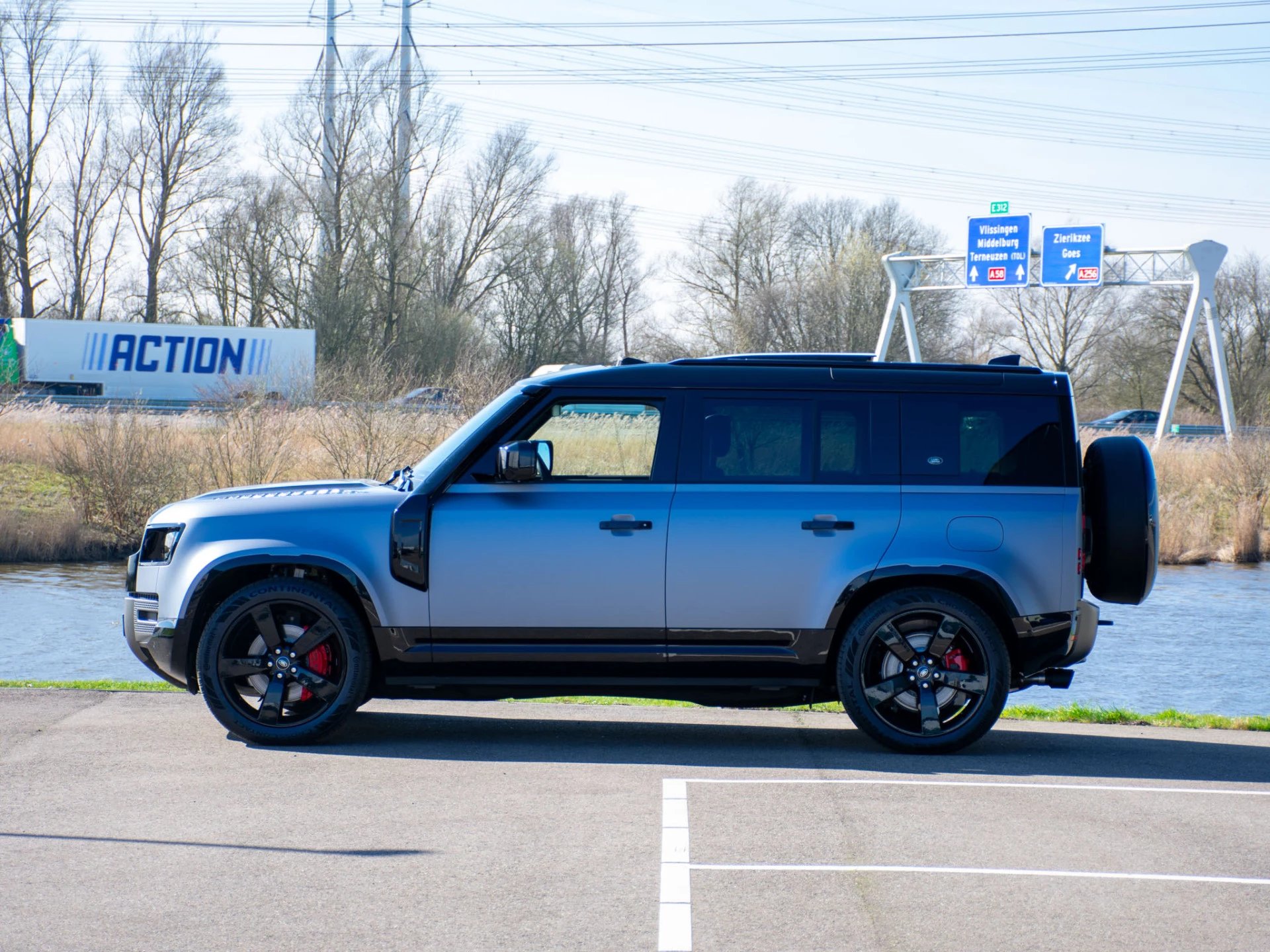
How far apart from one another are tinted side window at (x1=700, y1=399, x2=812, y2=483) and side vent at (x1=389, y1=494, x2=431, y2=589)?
154cm

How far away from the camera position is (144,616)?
7723 millimetres

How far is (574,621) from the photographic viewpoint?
7.45 m

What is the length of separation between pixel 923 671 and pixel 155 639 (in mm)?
4163

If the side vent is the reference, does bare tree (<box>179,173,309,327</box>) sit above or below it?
above

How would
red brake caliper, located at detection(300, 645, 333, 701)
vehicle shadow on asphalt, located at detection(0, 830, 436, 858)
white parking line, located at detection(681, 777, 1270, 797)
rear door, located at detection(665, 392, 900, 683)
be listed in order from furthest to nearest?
red brake caliper, located at detection(300, 645, 333, 701), rear door, located at detection(665, 392, 900, 683), white parking line, located at detection(681, 777, 1270, 797), vehicle shadow on asphalt, located at detection(0, 830, 436, 858)

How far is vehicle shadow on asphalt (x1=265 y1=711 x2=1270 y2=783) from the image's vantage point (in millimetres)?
7340

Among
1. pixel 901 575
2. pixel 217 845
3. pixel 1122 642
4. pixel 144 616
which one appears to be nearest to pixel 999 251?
pixel 1122 642

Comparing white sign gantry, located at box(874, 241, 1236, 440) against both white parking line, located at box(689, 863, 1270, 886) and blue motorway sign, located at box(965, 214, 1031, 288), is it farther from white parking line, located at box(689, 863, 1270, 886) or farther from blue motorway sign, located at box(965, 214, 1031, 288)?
white parking line, located at box(689, 863, 1270, 886)

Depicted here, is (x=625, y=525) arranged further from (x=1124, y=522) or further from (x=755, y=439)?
(x=1124, y=522)

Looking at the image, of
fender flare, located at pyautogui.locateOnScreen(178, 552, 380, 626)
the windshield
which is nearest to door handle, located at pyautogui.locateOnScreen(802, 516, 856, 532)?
the windshield

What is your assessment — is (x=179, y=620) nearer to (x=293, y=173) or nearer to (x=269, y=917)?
(x=269, y=917)

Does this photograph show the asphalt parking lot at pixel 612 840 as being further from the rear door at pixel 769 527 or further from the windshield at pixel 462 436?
the windshield at pixel 462 436

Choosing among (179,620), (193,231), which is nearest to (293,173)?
(193,231)

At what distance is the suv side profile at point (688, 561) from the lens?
7.43 metres
